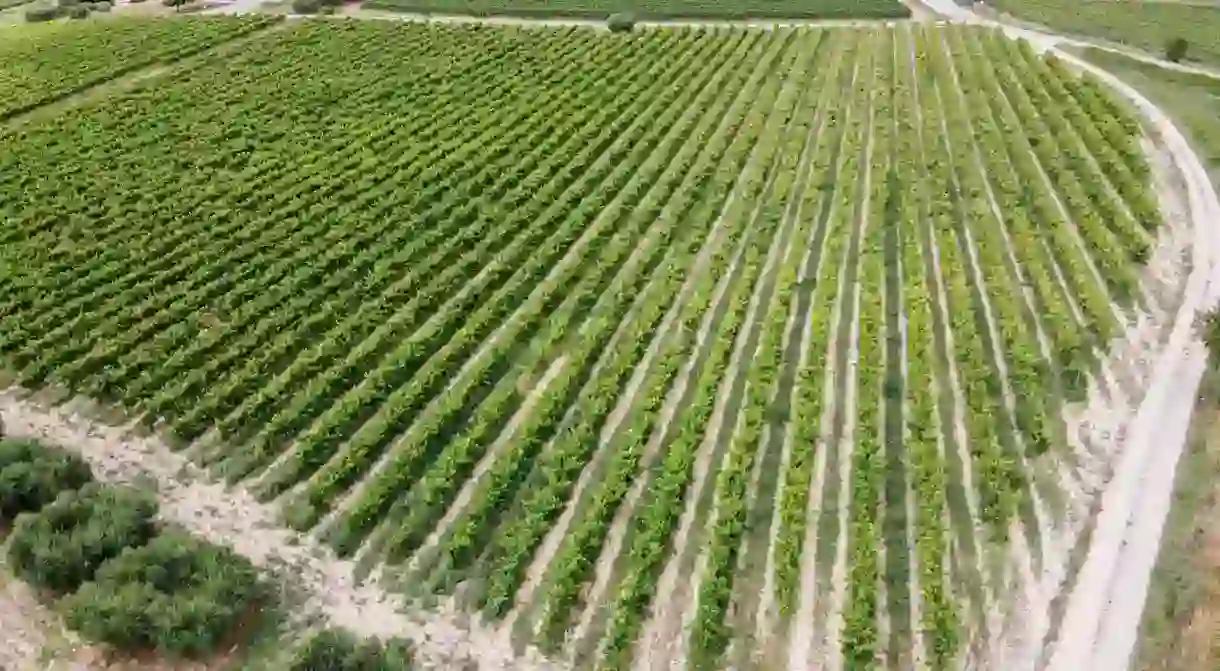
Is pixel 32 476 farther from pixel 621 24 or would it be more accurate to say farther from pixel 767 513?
pixel 621 24

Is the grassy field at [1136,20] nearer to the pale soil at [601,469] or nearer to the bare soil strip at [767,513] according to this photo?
the bare soil strip at [767,513]

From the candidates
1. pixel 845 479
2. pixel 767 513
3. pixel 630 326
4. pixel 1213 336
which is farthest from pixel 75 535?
pixel 1213 336

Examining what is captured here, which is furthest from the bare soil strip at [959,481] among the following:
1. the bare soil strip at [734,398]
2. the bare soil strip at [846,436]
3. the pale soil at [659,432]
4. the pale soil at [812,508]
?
the pale soil at [659,432]

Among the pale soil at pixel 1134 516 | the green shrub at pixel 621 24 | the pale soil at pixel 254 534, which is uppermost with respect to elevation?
the green shrub at pixel 621 24

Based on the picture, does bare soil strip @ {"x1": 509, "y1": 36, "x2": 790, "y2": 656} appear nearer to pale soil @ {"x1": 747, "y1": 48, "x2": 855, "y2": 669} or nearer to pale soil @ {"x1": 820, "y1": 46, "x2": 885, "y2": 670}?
pale soil @ {"x1": 747, "y1": 48, "x2": 855, "y2": 669}

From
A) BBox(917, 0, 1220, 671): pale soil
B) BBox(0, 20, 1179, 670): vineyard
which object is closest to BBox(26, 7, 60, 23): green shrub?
BBox(0, 20, 1179, 670): vineyard

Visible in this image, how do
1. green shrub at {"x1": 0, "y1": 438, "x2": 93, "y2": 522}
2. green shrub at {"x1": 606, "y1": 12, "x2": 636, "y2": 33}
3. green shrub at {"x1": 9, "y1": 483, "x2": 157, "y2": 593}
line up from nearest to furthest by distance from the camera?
green shrub at {"x1": 9, "y1": 483, "x2": 157, "y2": 593}
green shrub at {"x1": 0, "y1": 438, "x2": 93, "y2": 522}
green shrub at {"x1": 606, "y1": 12, "x2": 636, "y2": 33}
